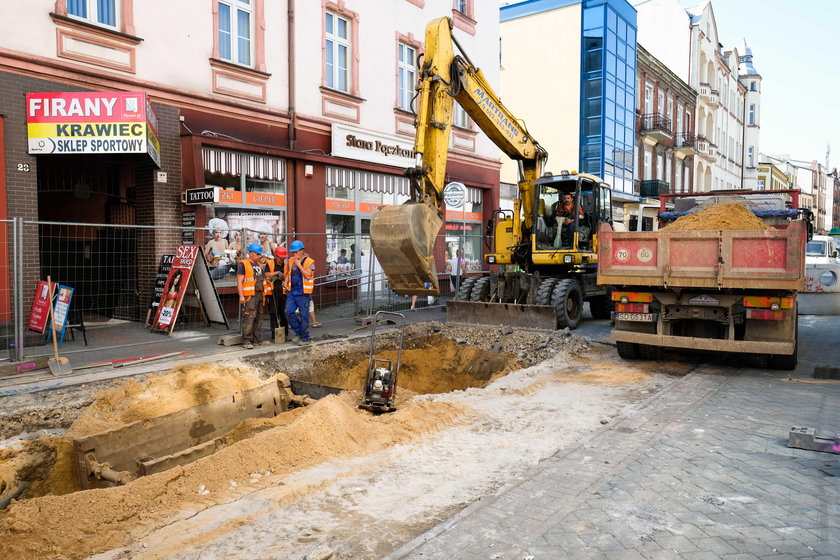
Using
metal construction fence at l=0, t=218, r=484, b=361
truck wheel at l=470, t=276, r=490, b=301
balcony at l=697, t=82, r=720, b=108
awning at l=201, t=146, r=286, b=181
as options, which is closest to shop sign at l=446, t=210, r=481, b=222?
metal construction fence at l=0, t=218, r=484, b=361

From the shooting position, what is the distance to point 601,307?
14.5 metres

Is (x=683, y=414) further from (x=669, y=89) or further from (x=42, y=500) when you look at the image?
(x=669, y=89)

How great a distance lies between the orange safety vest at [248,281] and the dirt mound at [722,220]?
6215 mm

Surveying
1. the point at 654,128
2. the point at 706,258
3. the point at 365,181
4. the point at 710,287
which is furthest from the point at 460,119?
the point at 654,128

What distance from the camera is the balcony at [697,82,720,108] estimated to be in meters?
40.4

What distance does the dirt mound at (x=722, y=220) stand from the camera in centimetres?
863

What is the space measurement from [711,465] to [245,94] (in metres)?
11.3

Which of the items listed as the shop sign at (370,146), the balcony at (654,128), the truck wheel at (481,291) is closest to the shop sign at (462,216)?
the shop sign at (370,146)

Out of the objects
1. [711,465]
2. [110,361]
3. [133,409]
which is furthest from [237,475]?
[110,361]

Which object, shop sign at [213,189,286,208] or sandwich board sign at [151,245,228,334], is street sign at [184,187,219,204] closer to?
shop sign at [213,189,286,208]

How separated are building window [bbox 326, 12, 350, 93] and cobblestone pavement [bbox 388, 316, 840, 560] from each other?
37.4 ft

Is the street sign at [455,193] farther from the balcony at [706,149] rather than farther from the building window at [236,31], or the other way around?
the balcony at [706,149]

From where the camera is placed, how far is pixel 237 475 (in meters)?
4.70

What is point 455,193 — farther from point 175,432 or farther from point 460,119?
point 175,432
